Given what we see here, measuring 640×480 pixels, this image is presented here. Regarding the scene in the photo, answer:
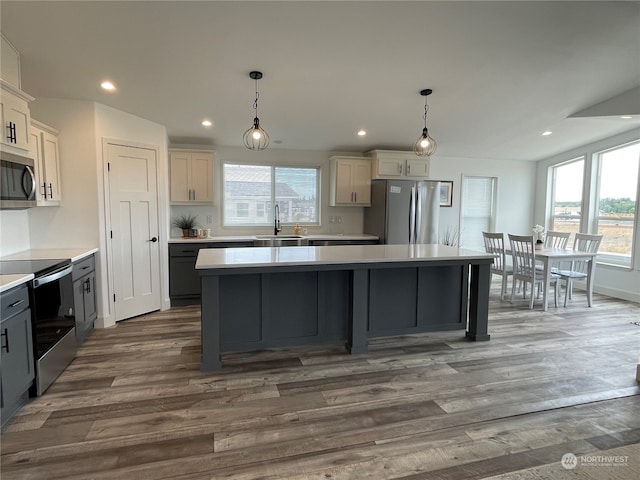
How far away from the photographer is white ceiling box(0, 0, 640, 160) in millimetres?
2738

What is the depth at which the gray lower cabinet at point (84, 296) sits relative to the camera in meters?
3.32

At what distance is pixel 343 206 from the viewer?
240 inches

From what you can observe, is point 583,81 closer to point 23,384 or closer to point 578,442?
point 578,442

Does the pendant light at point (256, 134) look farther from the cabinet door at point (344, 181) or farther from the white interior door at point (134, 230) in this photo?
the cabinet door at point (344, 181)

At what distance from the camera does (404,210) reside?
566cm

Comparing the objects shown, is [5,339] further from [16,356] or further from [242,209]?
[242,209]

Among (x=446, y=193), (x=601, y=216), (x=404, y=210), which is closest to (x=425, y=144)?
(x=404, y=210)

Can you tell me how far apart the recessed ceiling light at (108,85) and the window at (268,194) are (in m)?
2.22

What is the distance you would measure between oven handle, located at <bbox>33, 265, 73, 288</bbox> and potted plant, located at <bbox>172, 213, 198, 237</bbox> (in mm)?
2124

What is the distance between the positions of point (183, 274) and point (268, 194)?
1.89 meters

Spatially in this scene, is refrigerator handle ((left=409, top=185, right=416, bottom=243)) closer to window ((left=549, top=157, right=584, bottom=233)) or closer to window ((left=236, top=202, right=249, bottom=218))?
window ((left=236, top=202, right=249, bottom=218))

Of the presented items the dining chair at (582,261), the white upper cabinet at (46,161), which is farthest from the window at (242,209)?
the dining chair at (582,261)

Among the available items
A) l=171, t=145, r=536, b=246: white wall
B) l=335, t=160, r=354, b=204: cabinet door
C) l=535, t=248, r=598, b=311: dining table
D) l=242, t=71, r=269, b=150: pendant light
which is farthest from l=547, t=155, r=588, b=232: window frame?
l=242, t=71, r=269, b=150: pendant light

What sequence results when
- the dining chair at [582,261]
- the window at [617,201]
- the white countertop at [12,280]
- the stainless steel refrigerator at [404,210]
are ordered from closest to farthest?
the white countertop at [12,280] → the dining chair at [582,261] → the window at [617,201] → the stainless steel refrigerator at [404,210]
